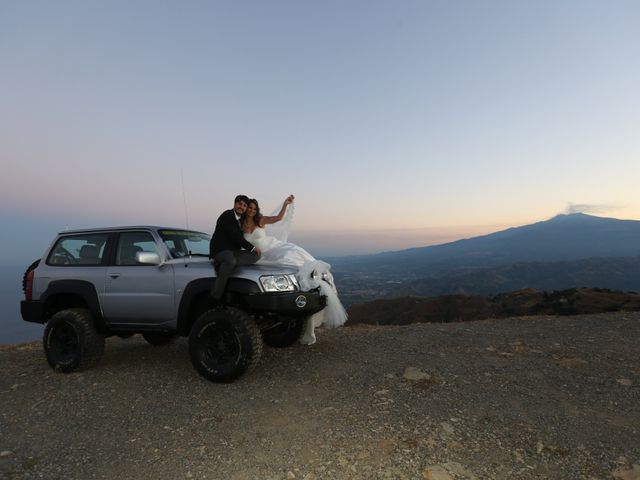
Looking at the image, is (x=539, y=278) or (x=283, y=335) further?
(x=539, y=278)

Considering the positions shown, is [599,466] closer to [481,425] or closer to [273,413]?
[481,425]

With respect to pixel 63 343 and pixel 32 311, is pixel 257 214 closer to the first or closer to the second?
pixel 63 343

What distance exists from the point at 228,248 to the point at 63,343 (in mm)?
3326

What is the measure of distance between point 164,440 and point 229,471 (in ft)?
3.27

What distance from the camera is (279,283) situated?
209 inches

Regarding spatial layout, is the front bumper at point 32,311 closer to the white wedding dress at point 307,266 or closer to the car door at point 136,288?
the car door at point 136,288

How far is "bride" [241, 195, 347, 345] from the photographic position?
19.0ft

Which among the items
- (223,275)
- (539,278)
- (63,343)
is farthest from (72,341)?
(539,278)

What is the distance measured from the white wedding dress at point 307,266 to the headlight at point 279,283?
6.2 inches

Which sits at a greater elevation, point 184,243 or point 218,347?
point 184,243

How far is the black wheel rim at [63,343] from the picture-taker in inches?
240

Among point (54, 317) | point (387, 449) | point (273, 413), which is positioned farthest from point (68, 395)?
point (387, 449)

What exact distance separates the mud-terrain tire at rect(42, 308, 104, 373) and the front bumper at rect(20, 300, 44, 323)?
316 millimetres

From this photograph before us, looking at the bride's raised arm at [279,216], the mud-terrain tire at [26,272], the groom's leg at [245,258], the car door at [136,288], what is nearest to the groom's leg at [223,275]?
the groom's leg at [245,258]
